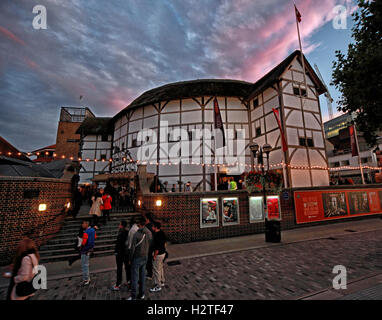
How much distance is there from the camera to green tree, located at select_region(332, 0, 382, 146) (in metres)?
7.36

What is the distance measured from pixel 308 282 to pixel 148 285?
172 inches

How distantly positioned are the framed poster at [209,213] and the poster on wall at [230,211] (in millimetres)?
522

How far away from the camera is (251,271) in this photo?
5648mm

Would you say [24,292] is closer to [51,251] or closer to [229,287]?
[229,287]

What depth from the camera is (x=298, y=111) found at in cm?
1698

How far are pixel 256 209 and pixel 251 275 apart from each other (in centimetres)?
635

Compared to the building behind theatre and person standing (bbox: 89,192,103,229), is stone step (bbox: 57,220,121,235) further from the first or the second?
the building behind theatre

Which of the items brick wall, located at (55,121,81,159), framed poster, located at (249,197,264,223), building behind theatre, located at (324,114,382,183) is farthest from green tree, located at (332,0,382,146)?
brick wall, located at (55,121,81,159)

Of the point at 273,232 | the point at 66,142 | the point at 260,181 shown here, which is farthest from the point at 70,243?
the point at 66,142

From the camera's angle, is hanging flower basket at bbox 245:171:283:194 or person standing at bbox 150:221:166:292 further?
hanging flower basket at bbox 245:171:283:194

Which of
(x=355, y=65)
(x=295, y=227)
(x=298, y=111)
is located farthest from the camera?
(x=298, y=111)

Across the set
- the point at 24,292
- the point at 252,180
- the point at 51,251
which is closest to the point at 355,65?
the point at 252,180

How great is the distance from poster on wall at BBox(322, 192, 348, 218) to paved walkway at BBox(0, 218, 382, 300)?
14.3 ft

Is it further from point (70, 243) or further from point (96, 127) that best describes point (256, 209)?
point (96, 127)
